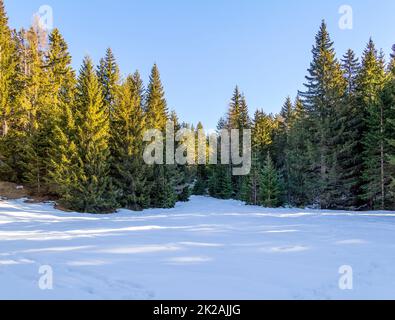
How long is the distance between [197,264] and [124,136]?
18.7 metres

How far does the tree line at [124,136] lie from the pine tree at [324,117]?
9cm

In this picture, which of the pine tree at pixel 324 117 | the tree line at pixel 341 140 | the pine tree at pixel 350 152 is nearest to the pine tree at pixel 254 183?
the tree line at pixel 341 140

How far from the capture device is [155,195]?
25.0 meters

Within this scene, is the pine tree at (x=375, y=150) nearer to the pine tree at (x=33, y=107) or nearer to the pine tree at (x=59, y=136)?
the pine tree at (x=59, y=136)

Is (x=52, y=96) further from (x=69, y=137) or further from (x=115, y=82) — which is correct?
(x=69, y=137)

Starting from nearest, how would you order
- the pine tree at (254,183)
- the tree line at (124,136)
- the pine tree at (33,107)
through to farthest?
the tree line at (124,136)
the pine tree at (33,107)
the pine tree at (254,183)

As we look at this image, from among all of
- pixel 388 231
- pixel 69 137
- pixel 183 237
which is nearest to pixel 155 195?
pixel 69 137

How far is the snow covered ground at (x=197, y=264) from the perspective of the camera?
13.4 ft

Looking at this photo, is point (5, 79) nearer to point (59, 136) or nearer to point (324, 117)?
point (59, 136)

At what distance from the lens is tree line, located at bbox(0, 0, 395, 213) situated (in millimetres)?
19359

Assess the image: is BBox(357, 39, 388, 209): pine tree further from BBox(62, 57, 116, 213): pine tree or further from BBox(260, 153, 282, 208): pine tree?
BBox(62, 57, 116, 213): pine tree

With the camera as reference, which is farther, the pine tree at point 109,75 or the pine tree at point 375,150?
the pine tree at point 109,75

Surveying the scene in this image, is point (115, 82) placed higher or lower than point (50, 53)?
lower
